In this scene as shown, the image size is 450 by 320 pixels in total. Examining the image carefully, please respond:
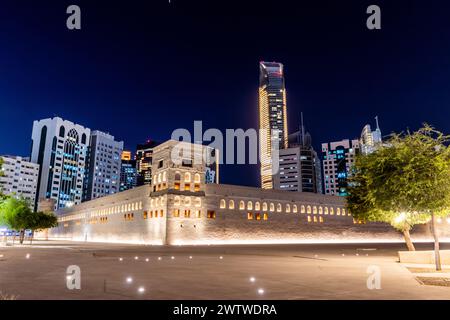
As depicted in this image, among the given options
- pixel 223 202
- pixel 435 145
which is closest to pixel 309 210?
pixel 223 202

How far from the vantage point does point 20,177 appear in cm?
18075

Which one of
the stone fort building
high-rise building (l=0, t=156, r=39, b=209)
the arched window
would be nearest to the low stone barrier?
the stone fort building

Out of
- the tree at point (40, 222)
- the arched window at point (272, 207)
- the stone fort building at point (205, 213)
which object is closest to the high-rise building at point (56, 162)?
the stone fort building at point (205, 213)

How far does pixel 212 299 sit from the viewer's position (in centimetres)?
1009

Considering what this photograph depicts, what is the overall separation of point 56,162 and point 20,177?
62.1ft

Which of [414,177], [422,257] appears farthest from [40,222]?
[414,177]

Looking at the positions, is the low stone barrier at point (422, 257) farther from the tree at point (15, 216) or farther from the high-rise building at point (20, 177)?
the high-rise building at point (20, 177)

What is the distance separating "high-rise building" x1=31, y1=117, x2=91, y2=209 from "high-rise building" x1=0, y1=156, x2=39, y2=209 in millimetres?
4317

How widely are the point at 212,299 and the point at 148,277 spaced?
5.71 metres

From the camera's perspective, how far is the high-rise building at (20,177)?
177 metres

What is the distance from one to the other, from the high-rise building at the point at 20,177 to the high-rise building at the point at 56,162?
4.32 metres

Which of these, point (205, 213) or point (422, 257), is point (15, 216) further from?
point (422, 257)

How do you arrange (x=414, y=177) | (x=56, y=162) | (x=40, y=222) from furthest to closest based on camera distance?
(x=56, y=162), (x=40, y=222), (x=414, y=177)
